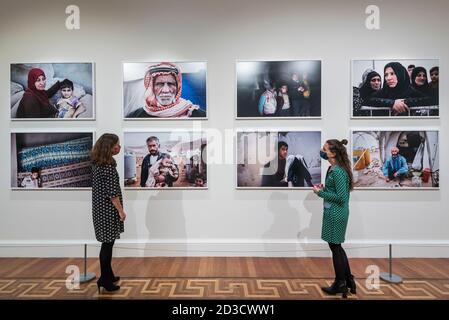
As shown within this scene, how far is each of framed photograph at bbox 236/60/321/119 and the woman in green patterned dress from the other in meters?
1.38

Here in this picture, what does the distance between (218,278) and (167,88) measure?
2685mm

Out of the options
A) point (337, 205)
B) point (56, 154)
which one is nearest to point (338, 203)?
point (337, 205)

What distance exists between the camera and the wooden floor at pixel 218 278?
10.8 feet

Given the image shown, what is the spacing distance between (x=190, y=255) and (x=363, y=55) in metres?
3.85

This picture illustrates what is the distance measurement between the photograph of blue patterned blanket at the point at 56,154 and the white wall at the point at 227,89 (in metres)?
0.26

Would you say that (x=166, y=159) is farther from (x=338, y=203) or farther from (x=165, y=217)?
(x=338, y=203)

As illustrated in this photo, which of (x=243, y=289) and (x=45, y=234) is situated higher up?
(x=45, y=234)

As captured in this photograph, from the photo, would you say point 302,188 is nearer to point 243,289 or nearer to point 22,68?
point 243,289

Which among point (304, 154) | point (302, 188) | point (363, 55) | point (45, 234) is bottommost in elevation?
point (45, 234)

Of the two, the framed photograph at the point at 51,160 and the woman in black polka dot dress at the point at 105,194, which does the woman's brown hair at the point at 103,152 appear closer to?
the woman in black polka dot dress at the point at 105,194

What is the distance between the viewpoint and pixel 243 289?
3430 millimetres

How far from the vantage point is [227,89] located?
449 centimetres

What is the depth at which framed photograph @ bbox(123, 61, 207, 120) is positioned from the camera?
445cm
